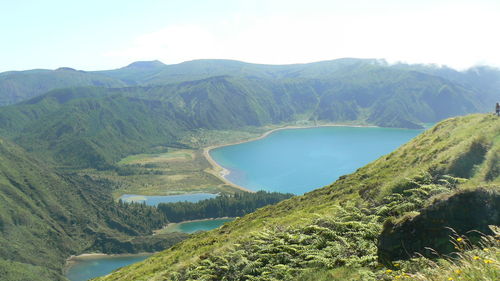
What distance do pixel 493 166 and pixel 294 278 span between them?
17.1 meters

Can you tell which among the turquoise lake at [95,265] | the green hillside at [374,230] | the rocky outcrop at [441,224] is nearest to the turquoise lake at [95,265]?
the turquoise lake at [95,265]

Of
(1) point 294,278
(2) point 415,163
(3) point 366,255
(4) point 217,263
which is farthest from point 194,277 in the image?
(2) point 415,163

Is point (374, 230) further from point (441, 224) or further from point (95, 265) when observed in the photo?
point (95, 265)

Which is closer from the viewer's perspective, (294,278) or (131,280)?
(294,278)

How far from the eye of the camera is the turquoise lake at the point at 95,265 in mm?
164875

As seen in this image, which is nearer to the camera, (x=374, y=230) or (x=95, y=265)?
(x=374, y=230)

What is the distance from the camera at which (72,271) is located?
174375mm

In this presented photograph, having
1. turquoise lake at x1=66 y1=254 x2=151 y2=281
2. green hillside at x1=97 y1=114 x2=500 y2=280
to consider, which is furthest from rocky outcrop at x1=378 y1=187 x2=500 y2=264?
turquoise lake at x1=66 y1=254 x2=151 y2=281

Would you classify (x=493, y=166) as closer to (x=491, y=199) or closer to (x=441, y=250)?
(x=491, y=199)

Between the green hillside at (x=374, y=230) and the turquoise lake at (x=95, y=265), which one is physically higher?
the green hillside at (x=374, y=230)

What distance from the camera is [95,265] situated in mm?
177250

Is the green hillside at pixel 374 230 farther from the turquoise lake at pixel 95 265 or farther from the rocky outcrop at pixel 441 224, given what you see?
the turquoise lake at pixel 95 265

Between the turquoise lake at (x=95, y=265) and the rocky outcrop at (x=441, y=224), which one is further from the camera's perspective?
the turquoise lake at (x=95, y=265)

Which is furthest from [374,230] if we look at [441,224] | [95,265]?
[95,265]
